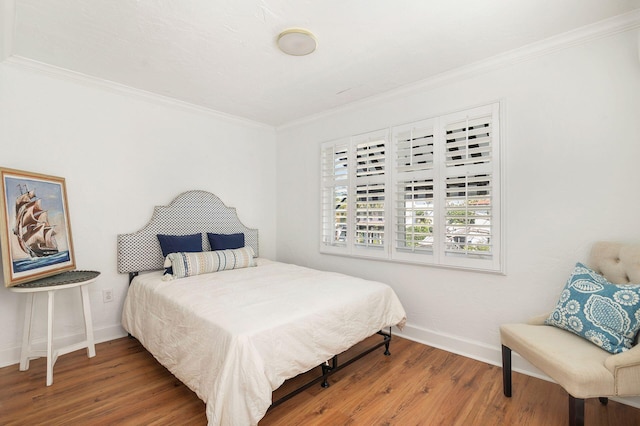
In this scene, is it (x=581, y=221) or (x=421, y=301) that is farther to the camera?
(x=421, y=301)

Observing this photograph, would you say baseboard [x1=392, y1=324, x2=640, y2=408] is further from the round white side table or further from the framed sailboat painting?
the framed sailboat painting

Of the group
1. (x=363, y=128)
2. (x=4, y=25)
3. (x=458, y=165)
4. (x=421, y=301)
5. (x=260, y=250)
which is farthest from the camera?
(x=260, y=250)

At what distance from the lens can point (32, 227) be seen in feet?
7.46

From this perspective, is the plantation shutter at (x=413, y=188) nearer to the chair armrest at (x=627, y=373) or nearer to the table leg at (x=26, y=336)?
the chair armrest at (x=627, y=373)

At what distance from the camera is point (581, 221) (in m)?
2.06

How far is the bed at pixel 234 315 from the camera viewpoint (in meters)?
1.51

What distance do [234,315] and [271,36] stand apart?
1880 millimetres

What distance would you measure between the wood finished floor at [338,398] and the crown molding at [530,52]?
241 centimetres

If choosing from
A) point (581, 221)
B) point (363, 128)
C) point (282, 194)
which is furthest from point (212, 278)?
point (581, 221)

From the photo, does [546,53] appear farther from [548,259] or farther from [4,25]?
[4,25]

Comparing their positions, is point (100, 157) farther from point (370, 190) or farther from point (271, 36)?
point (370, 190)

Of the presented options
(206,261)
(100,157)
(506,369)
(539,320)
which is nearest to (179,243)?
(206,261)

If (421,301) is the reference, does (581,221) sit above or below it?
above

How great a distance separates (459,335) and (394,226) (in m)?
1.12
